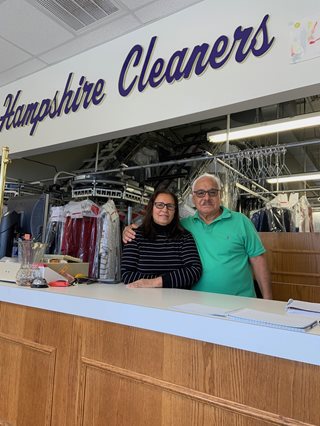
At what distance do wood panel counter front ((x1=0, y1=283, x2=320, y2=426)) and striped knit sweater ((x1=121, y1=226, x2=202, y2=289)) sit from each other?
424mm

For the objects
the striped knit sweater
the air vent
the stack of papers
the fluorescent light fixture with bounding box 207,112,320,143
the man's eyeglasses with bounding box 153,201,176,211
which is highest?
the air vent

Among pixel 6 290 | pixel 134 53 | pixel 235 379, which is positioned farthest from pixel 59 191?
pixel 235 379

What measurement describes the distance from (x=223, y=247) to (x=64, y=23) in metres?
2.39

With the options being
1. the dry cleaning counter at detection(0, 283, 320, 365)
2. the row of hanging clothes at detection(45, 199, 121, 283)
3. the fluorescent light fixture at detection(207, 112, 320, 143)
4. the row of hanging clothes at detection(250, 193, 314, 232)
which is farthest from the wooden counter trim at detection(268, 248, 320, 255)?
the dry cleaning counter at detection(0, 283, 320, 365)

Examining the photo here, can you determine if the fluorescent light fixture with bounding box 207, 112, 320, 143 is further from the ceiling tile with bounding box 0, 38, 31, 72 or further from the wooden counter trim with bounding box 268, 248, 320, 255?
the ceiling tile with bounding box 0, 38, 31, 72

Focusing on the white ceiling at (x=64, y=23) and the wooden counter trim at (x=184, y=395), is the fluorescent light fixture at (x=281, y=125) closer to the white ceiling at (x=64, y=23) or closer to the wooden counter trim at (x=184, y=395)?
the white ceiling at (x=64, y=23)

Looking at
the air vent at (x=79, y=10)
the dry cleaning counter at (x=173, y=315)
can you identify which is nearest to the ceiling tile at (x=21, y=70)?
the air vent at (x=79, y=10)

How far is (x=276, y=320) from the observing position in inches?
38.6

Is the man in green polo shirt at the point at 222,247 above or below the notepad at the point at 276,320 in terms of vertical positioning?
above

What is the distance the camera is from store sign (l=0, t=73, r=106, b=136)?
329 centimetres

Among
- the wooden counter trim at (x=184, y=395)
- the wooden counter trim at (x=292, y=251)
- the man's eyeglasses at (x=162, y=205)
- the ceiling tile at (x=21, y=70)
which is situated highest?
the ceiling tile at (x=21, y=70)

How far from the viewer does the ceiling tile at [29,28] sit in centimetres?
292

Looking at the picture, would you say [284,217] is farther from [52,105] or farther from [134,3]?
[52,105]

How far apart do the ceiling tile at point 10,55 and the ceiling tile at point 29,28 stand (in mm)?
86
